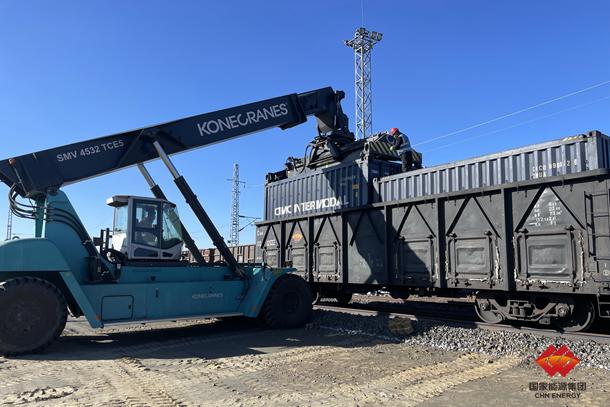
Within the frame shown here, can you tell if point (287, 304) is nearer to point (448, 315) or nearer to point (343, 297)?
point (448, 315)

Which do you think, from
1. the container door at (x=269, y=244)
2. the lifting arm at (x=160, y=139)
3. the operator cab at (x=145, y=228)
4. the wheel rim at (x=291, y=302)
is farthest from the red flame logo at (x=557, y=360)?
the container door at (x=269, y=244)

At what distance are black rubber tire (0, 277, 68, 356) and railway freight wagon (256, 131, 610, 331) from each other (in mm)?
7641

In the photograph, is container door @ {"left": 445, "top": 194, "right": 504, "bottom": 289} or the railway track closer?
the railway track

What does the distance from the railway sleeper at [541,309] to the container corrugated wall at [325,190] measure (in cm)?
427

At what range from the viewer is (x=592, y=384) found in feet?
19.5

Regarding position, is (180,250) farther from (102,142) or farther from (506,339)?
(506,339)

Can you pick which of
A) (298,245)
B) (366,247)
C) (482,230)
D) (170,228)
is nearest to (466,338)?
(482,230)

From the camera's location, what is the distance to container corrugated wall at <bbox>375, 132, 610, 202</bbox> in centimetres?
889

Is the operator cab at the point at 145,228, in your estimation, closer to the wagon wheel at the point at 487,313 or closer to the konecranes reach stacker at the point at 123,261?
the konecranes reach stacker at the point at 123,261

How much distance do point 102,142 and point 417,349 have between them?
24.7ft

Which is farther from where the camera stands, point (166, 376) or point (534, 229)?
point (534, 229)

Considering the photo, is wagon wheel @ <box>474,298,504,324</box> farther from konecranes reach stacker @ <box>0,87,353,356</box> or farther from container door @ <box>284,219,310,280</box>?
container door @ <box>284,219,310,280</box>

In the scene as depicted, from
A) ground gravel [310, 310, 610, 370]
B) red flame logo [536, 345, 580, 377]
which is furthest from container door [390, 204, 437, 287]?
red flame logo [536, 345, 580, 377]

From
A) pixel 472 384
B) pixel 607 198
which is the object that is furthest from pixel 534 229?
pixel 472 384
